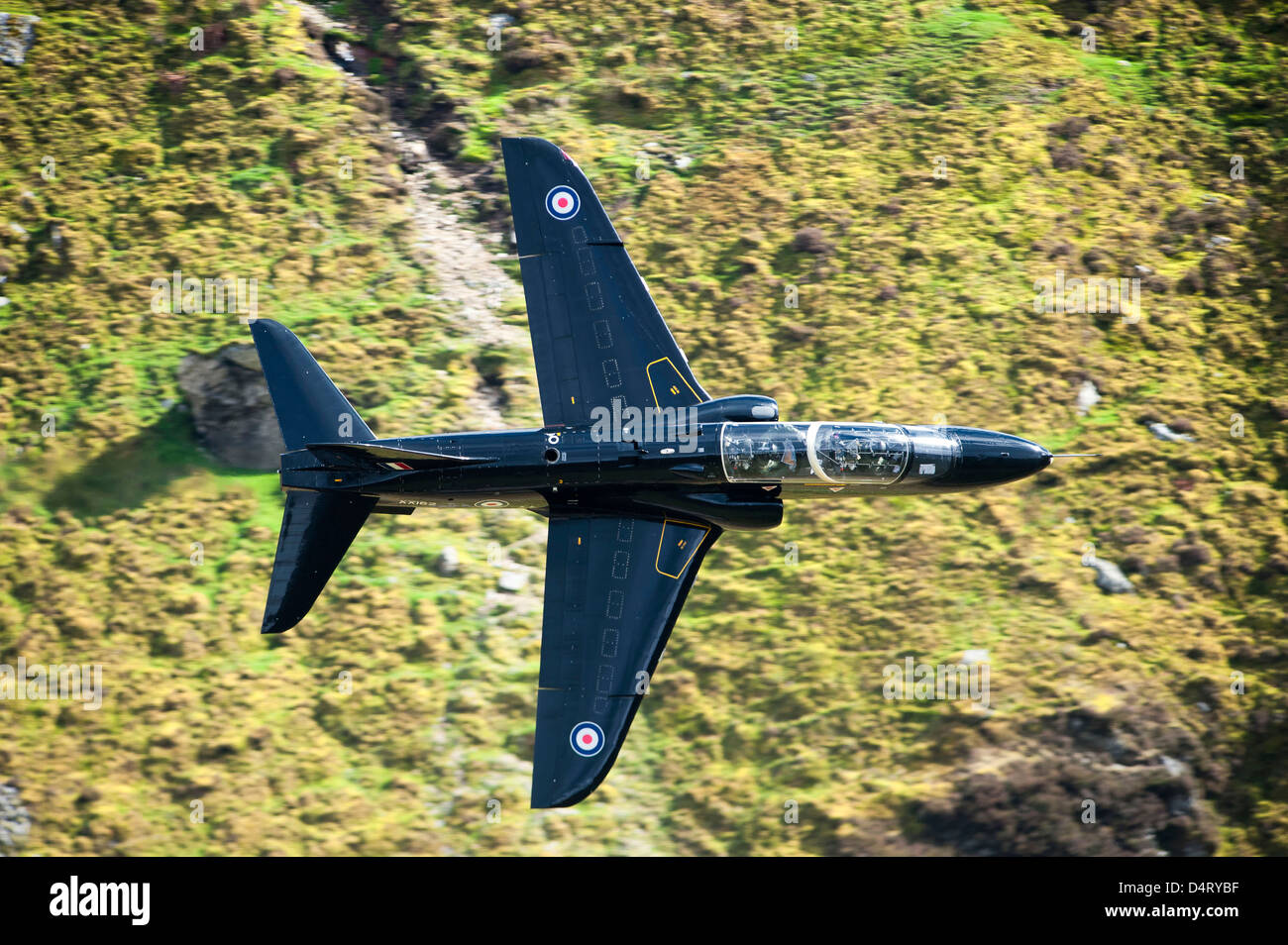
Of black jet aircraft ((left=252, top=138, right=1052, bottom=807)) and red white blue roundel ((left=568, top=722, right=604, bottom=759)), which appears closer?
red white blue roundel ((left=568, top=722, right=604, bottom=759))

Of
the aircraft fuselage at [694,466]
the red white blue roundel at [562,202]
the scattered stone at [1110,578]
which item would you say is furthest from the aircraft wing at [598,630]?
the scattered stone at [1110,578]

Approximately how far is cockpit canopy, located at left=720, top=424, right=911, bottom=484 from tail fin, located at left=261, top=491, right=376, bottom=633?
24.1ft

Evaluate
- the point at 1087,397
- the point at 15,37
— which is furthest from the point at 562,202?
the point at 15,37

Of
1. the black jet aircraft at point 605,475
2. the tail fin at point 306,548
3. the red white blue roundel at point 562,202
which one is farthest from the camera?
the red white blue roundel at point 562,202

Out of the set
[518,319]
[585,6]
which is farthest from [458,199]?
[585,6]

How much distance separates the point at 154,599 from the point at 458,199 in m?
13.1

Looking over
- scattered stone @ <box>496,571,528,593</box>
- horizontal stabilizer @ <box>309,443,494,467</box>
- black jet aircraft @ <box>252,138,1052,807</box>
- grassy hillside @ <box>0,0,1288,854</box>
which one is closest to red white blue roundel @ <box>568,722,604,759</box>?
black jet aircraft @ <box>252,138,1052,807</box>

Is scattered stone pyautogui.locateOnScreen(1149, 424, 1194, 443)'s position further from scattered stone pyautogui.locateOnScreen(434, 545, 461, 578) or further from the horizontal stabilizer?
scattered stone pyautogui.locateOnScreen(434, 545, 461, 578)

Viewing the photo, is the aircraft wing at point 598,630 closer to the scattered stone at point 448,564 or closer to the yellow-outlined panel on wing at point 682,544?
the yellow-outlined panel on wing at point 682,544

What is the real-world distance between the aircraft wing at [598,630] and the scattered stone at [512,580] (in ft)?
12.0

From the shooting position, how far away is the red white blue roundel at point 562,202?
73.5 ft

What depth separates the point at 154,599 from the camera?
961 inches

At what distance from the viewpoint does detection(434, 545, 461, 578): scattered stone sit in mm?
25000

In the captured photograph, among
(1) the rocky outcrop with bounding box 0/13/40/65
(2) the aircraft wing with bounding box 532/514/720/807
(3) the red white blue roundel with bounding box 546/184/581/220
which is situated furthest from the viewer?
(1) the rocky outcrop with bounding box 0/13/40/65
